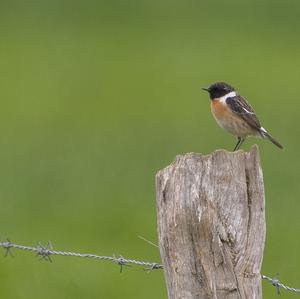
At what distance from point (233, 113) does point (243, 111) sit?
0.09 metres

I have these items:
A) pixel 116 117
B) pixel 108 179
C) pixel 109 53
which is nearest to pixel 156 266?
pixel 108 179

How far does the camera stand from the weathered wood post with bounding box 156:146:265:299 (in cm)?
553

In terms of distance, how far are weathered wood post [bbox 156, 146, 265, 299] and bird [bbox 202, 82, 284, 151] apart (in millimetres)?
4536

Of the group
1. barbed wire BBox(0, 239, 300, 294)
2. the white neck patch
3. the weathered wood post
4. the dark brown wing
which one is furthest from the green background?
the weathered wood post

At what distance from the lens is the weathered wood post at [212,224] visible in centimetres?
553

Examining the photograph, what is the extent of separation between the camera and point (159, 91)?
72.4ft

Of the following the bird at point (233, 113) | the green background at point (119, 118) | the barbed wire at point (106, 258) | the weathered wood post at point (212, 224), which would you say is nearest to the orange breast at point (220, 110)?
the bird at point (233, 113)

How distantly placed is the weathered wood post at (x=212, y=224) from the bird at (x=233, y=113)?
14.9 ft

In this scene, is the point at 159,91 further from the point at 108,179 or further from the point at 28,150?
the point at 108,179

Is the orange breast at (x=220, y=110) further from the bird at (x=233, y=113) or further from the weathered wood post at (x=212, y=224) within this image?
the weathered wood post at (x=212, y=224)

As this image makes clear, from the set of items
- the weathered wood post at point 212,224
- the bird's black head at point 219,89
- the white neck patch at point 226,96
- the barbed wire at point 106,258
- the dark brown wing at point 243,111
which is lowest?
the weathered wood post at point 212,224

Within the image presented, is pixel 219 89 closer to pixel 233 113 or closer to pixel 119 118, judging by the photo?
pixel 233 113

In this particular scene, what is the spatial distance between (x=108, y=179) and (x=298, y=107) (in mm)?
5522

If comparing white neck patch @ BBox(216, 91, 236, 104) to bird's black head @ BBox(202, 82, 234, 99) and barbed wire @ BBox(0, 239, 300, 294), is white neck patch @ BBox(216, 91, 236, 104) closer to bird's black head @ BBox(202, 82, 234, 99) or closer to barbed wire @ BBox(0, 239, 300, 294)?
bird's black head @ BBox(202, 82, 234, 99)
